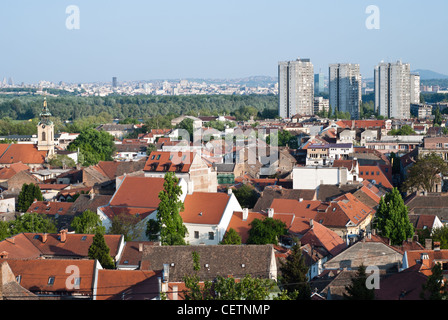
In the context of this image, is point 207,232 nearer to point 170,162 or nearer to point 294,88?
point 170,162

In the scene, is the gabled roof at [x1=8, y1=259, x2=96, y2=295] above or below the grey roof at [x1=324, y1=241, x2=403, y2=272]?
above

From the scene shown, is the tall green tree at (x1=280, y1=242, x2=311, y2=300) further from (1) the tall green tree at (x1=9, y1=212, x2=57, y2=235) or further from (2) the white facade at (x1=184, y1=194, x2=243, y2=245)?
(1) the tall green tree at (x1=9, y1=212, x2=57, y2=235)

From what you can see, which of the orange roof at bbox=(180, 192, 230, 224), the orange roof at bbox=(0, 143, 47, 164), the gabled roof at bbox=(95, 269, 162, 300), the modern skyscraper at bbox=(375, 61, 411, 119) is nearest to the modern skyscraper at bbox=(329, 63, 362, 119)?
the modern skyscraper at bbox=(375, 61, 411, 119)

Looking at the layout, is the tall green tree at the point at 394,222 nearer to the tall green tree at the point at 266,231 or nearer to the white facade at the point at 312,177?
the tall green tree at the point at 266,231

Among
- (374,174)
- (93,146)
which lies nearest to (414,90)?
(93,146)

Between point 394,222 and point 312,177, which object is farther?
point 312,177
